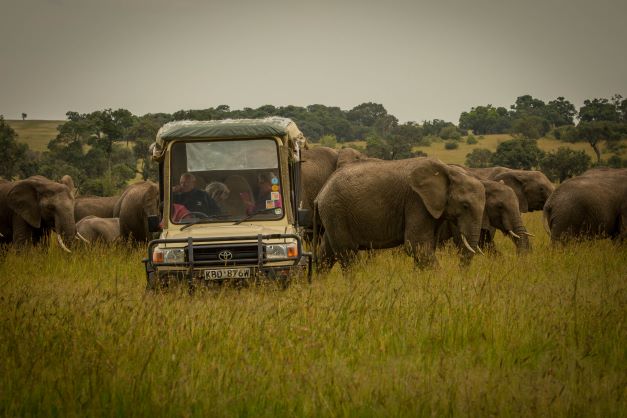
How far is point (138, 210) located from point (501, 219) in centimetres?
719

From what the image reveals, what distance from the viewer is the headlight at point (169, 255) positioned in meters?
10.5

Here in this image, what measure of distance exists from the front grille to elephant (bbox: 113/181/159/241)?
8.51 m

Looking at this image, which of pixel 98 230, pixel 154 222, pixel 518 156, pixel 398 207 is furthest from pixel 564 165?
pixel 154 222

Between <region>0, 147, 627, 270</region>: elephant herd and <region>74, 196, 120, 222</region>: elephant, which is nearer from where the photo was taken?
<region>0, 147, 627, 270</region>: elephant herd

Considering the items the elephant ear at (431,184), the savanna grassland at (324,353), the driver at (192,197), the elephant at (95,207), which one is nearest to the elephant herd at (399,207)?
the elephant ear at (431,184)

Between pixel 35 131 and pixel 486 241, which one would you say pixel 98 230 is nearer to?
pixel 486 241

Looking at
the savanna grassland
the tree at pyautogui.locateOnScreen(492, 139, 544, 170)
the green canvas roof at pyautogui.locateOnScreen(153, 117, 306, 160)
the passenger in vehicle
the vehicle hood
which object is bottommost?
the tree at pyautogui.locateOnScreen(492, 139, 544, 170)

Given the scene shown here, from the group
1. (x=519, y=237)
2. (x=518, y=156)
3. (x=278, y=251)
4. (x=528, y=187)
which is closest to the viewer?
(x=278, y=251)

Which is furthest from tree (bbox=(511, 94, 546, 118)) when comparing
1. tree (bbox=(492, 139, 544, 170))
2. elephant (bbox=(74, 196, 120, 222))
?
elephant (bbox=(74, 196, 120, 222))

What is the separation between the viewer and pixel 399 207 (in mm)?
14391

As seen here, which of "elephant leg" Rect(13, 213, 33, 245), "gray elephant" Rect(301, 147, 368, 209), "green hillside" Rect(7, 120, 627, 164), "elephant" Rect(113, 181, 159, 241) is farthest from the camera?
"green hillside" Rect(7, 120, 627, 164)

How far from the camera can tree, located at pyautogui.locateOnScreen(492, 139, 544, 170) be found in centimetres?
5522

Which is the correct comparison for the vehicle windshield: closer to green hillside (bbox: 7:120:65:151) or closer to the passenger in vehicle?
the passenger in vehicle

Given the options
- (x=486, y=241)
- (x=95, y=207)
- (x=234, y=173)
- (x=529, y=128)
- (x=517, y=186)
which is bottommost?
(x=486, y=241)
